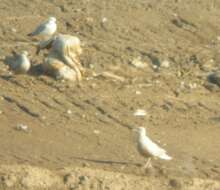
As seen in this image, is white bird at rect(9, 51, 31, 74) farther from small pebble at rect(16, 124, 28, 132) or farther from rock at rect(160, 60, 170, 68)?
rock at rect(160, 60, 170, 68)

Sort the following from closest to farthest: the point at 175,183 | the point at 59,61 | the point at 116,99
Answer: the point at 175,183 → the point at 116,99 → the point at 59,61

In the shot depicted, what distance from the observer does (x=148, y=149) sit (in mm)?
10656

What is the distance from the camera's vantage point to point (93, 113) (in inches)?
484

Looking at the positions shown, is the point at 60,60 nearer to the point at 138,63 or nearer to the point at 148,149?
the point at 138,63

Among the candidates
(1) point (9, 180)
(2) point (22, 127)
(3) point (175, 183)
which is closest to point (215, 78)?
(2) point (22, 127)

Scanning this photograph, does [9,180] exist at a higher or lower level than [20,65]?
higher

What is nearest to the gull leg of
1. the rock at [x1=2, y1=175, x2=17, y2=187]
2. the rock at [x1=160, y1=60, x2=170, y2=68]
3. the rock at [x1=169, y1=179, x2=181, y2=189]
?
the rock at [x1=169, y1=179, x2=181, y2=189]

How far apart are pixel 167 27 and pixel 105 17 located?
35.3 inches

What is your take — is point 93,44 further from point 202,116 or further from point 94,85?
point 202,116

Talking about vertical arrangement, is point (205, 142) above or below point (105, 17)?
above

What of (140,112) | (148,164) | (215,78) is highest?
(148,164)

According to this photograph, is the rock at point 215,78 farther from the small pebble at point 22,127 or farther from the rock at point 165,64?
the small pebble at point 22,127

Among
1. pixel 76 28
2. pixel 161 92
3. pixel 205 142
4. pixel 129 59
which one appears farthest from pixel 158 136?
pixel 76 28

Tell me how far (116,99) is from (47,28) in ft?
6.94
